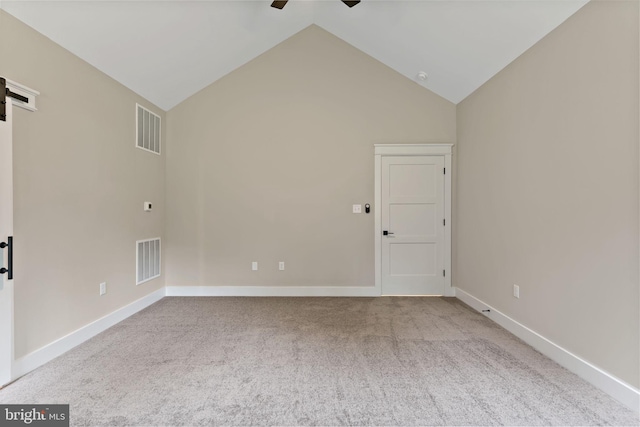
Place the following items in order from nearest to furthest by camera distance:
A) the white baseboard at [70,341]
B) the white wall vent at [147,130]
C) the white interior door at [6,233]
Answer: the white interior door at [6,233] < the white baseboard at [70,341] < the white wall vent at [147,130]

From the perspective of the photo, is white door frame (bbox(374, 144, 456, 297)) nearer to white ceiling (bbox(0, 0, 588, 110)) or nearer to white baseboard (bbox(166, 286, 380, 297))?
white baseboard (bbox(166, 286, 380, 297))

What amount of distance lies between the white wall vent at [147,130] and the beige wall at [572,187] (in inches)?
166

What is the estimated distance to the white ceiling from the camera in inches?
93.5

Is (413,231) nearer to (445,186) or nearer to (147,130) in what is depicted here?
(445,186)

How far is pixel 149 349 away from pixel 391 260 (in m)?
3.07

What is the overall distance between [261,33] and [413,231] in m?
3.38

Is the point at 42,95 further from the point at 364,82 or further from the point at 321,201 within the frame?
the point at 364,82

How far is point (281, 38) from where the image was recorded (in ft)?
12.9

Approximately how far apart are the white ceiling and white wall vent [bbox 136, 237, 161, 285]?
1896 millimetres

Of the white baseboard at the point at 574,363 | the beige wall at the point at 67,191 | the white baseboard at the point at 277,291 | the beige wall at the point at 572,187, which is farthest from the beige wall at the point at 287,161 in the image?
the white baseboard at the point at 574,363

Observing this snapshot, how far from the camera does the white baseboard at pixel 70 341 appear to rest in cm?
210

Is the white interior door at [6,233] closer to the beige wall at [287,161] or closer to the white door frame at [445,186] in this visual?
the beige wall at [287,161]

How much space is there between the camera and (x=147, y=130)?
3.64 meters

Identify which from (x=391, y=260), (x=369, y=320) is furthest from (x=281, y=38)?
(x=369, y=320)
